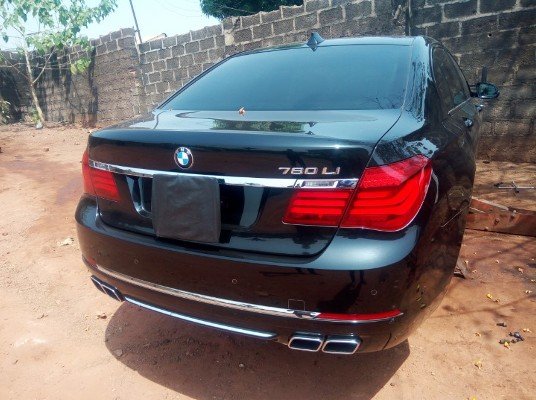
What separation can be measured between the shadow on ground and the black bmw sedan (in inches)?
19.1

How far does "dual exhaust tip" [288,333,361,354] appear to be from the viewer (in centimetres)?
153

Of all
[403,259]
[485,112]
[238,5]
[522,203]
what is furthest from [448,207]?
[238,5]

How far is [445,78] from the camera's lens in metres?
2.74

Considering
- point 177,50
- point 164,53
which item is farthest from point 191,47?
point 164,53

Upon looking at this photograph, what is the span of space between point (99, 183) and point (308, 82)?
1191 mm

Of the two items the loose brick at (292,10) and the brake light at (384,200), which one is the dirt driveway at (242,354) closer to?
the brake light at (384,200)

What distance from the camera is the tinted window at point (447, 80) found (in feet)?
7.88

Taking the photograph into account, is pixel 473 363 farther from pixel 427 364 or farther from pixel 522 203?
pixel 522 203

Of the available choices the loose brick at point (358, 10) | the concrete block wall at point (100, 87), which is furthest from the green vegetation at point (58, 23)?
the loose brick at point (358, 10)

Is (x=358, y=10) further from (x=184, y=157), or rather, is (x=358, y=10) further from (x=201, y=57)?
(x=184, y=157)

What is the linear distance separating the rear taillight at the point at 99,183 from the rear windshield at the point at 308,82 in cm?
65

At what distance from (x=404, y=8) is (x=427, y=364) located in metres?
4.80

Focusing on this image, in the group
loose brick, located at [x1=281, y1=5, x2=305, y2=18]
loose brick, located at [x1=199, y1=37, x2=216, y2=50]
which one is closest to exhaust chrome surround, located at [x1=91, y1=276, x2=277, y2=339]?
loose brick, located at [x1=281, y1=5, x2=305, y2=18]

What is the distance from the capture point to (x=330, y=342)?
1531 mm
